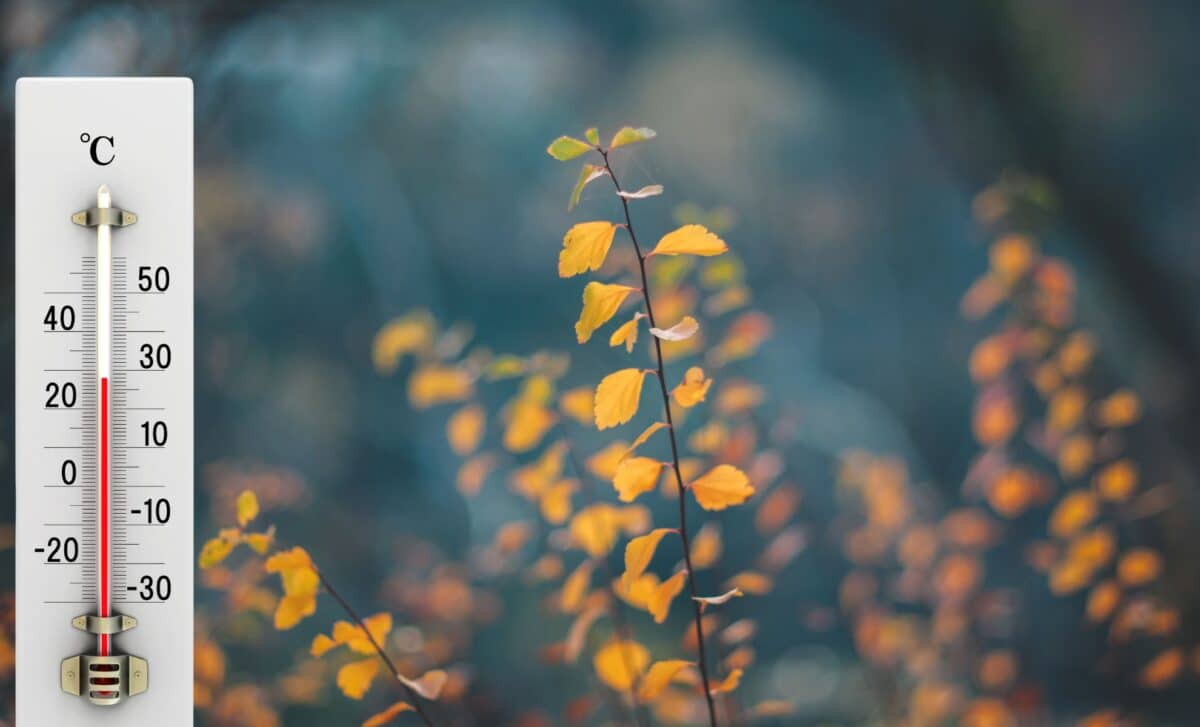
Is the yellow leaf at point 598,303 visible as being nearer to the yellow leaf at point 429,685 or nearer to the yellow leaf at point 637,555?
the yellow leaf at point 637,555

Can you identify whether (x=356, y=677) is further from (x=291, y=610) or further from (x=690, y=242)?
(x=690, y=242)

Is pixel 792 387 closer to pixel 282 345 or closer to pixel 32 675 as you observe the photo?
pixel 282 345

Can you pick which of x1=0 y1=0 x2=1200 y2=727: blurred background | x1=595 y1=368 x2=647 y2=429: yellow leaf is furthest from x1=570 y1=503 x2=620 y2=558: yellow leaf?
x1=0 y1=0 x2=1200 y2=727: blurred background

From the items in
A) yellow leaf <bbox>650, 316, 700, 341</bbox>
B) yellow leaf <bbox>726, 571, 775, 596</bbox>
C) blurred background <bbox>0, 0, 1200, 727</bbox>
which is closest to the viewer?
yellow leaf <bbox>650, 316, 700, 341</bbox>

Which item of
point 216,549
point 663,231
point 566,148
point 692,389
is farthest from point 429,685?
point 663,231

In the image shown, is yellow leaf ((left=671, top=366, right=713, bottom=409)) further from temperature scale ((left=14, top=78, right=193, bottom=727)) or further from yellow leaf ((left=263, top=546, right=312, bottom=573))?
temperature scale ((left=14, top=78, right=193, bottom=727))

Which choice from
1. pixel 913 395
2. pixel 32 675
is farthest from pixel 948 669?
pixel 32 675
